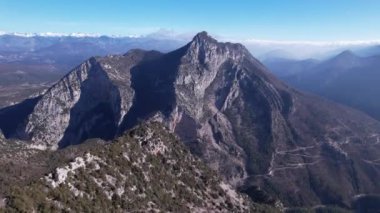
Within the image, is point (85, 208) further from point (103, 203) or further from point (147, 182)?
point (147, 182)

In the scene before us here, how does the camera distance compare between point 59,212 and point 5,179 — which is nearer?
point 59,212

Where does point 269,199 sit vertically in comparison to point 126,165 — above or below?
below

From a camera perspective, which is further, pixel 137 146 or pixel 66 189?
pixel 137 146

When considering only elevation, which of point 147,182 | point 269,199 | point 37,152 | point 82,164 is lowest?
point 269,199

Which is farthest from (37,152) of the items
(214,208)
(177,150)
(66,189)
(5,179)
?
(66,189)

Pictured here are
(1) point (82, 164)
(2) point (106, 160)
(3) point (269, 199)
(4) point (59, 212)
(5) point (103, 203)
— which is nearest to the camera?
(4) point (59, 212)

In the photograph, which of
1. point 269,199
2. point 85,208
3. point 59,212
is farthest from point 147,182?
point 269,199

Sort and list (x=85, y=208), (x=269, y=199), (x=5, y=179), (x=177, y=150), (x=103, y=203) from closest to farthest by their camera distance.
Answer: (x=85, y=208) < (x=103, y=203) < (x=5, y=179) < (x=177, y=150) < (x=269, y=199)

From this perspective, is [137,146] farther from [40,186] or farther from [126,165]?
[40,186]

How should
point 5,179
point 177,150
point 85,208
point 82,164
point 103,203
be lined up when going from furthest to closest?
1. point 177,150
2. point 5,179
3. point 82,164
4. point 103,203
5. point 85,208
